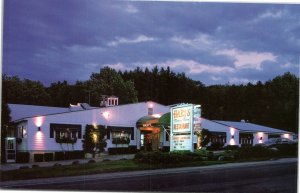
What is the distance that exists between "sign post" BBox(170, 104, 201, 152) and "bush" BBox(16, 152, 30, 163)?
176 inches

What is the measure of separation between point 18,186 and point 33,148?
1.39m

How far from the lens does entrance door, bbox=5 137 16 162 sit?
48.4ft

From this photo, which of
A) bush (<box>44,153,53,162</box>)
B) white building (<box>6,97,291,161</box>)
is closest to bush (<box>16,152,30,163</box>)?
white building (<box>6,97,291,161</box>)

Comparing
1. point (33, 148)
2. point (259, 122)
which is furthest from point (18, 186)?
point (259, 122)

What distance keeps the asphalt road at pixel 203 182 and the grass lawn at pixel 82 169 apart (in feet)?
1.09

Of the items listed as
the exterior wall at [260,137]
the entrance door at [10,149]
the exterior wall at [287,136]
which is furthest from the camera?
the exterior wall at [260,137]

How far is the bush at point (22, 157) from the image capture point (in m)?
14.9

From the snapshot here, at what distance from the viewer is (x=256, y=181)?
558 inches

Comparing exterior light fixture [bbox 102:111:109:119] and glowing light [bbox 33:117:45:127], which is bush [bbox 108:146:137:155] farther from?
glowing light [bbox 33:117:45:127]

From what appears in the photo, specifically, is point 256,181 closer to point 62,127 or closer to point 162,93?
point 162,93

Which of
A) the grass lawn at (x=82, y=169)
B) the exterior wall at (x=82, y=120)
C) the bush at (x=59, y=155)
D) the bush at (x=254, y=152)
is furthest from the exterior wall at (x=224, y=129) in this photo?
the bush at (x=59, y=155)

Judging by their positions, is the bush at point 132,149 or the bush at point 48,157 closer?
the bush at point 48,157

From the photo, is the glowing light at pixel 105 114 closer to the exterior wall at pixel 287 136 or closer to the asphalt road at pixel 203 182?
the asphalt road at pixel 203 182

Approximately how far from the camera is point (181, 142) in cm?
1623
